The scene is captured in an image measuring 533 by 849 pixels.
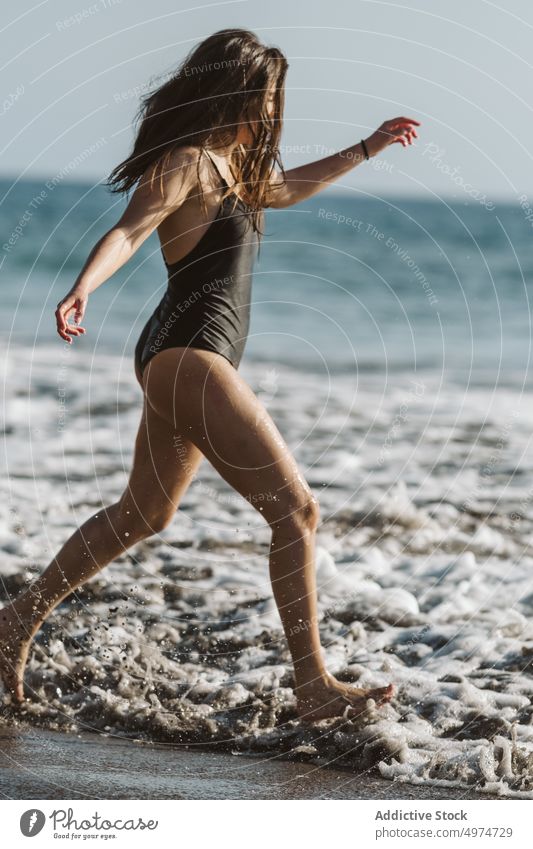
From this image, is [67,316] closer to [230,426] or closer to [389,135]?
[230,426]

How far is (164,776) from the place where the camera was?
3320 millimetres

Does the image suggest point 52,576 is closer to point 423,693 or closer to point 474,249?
point 423,693

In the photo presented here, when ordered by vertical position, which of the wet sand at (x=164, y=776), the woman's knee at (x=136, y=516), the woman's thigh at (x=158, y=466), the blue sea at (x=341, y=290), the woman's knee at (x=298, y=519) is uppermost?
the blue sea at (x=341, y=290)

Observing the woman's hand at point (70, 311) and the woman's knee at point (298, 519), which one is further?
the woman's knee at point (298, 519)

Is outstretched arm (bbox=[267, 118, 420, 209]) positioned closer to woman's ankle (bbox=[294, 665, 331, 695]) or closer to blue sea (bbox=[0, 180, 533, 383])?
woman's ankle (bbox=[294, 665, 331, 695])

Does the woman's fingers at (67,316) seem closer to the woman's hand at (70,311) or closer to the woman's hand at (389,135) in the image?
the woman's hand at (70,311)

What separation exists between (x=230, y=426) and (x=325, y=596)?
1.82m

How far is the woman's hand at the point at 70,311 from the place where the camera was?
2791 mm
